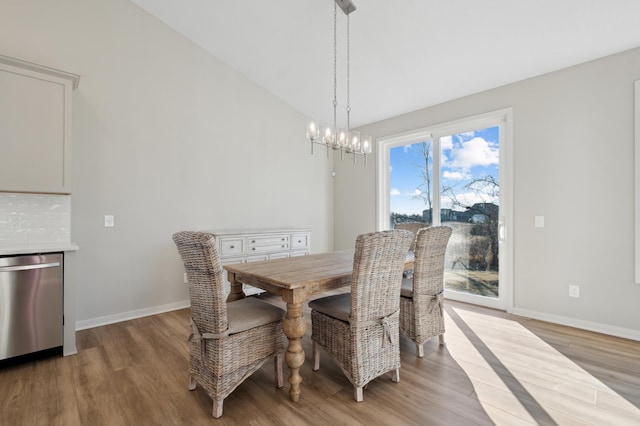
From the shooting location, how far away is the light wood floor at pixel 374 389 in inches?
66.3

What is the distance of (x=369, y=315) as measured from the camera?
1.88 m

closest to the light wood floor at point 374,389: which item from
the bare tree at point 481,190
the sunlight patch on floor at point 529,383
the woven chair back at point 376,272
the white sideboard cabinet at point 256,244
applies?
the sunlight patch on floor at point 529,383

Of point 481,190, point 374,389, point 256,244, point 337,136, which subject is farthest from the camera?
point 256,244

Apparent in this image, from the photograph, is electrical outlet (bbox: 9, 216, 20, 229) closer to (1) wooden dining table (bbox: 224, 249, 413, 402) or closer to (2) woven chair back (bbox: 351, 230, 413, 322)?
(1) wooden dining table (bbox: 224, 249, 413, 402)

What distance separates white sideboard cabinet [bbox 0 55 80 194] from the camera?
2326 millimetres

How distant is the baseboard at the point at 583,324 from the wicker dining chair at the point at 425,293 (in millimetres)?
1444

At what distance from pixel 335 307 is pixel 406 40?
2.76 m

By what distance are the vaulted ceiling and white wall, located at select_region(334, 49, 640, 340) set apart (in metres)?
0.22

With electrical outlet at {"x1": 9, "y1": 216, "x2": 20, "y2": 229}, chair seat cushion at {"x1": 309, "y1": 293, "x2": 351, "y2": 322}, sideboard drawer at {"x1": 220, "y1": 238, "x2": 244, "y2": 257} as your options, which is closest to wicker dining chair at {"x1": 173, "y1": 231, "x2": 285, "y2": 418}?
chair seat cushion at {"x1": 309, "y1": 293, "x2": 351, "y2": 322}

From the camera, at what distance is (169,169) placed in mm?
3566

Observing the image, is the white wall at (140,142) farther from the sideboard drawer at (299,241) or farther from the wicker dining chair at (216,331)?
the wicker dining chair at (216,331)

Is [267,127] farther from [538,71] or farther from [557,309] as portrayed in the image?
[557,309]

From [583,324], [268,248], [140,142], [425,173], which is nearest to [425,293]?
[583,324]

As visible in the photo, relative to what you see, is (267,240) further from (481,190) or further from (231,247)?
(481,190)
